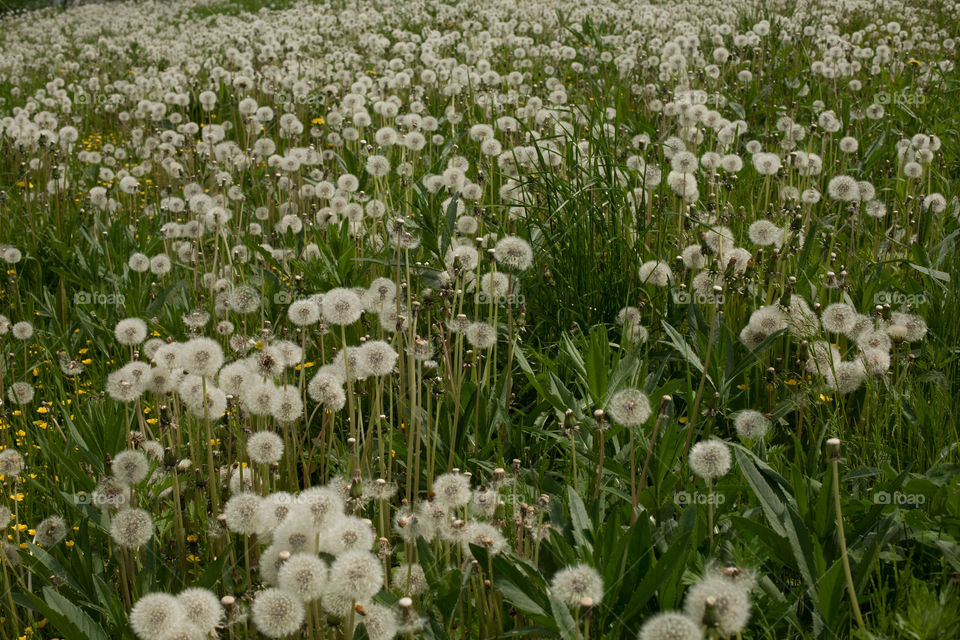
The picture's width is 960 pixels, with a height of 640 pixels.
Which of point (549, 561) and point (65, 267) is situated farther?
point (65, 267)

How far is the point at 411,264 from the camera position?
3432mm

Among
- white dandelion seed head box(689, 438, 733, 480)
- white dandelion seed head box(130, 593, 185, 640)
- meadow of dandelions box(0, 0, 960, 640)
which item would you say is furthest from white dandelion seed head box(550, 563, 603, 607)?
white dandelion seed head box(130, 593, 185, 640)

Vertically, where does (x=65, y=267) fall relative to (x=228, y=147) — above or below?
below

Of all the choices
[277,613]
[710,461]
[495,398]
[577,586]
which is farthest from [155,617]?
[495,398]

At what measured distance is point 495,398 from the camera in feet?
9.35

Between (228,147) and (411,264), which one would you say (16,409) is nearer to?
(411,264)

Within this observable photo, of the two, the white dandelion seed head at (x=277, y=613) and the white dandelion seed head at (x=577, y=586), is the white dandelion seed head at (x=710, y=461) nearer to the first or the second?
the white dandelion seed head at (x=577, y=586)

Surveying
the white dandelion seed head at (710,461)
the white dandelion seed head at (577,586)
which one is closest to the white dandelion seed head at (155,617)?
the white dandelion seed head at (577,586)

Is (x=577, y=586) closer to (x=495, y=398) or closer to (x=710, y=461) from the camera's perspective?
(x=710, y=461)

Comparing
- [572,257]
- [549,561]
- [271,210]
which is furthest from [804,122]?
[549,561]

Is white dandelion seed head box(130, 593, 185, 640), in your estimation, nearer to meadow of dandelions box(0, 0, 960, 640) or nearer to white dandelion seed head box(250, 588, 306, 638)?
meadow of dandelions box(0, 0, 960, 640)

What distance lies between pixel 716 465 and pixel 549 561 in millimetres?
420

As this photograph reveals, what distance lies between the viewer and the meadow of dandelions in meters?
1.82

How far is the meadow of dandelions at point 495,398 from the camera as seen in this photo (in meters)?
1.82
